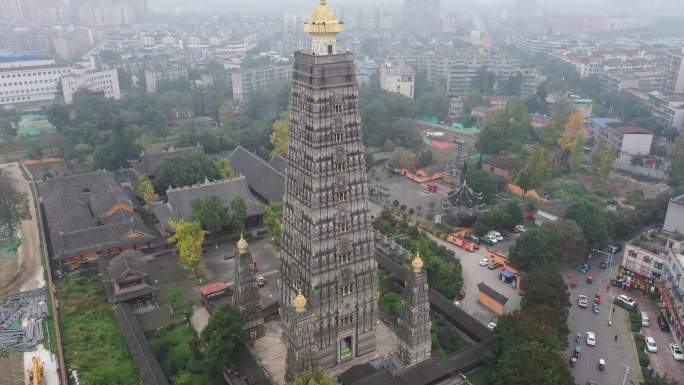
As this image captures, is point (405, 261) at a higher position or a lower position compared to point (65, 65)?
A: lower

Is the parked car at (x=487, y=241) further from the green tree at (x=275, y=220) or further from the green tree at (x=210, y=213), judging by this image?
the green tree at (x=210, y=213)

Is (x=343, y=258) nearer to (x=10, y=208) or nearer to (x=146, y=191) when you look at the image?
(x=146, y=191)

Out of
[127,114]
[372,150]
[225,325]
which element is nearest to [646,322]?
[225,325]

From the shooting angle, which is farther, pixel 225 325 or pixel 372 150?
pixel 372 150

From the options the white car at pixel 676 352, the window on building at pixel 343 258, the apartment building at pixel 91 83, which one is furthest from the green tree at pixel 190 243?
the apartment building at pixel 91 83

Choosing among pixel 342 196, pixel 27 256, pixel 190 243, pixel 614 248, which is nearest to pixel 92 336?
pixel 190 243

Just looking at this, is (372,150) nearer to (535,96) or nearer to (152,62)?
(535,96)
